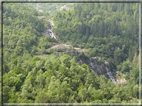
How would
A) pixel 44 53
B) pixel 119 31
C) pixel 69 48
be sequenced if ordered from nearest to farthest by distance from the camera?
pixel 44 53
pixel 69 48
pixel 119 31

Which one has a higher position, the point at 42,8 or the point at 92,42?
the point at 42,8

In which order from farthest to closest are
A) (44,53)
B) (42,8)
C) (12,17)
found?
(42,8)
(12,17)
(44,53)

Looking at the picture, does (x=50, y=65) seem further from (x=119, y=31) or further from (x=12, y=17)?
(x=119, y=31)

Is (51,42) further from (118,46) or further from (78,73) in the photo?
(78,73)

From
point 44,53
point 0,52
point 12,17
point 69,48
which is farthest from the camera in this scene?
point 12,17

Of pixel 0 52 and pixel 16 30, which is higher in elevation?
pixel 16 30

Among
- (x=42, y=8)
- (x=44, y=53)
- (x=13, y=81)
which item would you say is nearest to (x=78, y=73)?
(x=13, y=81)

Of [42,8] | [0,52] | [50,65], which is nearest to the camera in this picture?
[0,52]

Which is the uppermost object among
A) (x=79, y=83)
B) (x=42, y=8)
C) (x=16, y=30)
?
(x=42, y=8)

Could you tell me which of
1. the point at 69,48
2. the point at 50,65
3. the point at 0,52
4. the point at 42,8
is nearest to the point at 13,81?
the point at 50,65

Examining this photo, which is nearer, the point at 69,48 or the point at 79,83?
the point at 79,83
